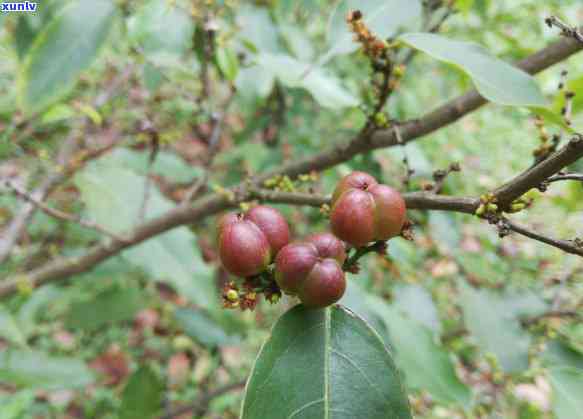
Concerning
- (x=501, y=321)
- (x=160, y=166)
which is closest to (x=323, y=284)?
(x=501, y=321)

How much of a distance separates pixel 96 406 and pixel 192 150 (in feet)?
7.88

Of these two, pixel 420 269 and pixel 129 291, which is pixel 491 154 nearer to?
pixel 420 269

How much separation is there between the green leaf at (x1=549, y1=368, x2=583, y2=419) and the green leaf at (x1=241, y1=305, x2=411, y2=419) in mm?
478

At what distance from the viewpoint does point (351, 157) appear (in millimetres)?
1239

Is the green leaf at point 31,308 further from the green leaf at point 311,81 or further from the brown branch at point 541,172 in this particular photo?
the brown branch at point 541,172

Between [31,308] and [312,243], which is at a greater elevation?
[31,308]

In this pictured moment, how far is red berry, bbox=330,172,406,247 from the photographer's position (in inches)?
25.7

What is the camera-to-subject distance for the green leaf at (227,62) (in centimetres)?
123

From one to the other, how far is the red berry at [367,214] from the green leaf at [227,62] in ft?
2.22

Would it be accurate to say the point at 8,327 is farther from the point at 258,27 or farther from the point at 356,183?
the point at 356,183

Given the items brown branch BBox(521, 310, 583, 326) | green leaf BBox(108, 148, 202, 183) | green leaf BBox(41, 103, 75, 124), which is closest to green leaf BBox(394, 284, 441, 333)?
brown branch BBox(521, 310, 583, 326)

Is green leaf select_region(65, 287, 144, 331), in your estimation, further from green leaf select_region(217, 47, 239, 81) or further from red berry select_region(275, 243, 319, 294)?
red berry select_region(275, 243, 319, 294)

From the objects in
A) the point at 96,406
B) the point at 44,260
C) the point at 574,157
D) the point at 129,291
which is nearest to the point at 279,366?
the point at 574,157

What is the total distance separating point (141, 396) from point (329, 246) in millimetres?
1505
